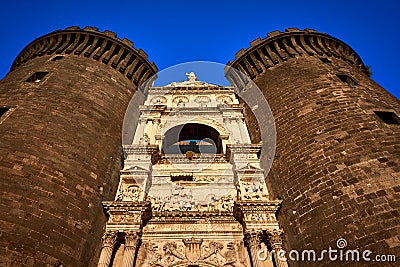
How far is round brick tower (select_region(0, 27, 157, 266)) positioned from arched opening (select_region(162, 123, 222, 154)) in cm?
237

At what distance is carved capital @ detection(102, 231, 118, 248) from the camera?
8388 mm

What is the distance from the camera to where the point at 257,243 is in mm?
8656

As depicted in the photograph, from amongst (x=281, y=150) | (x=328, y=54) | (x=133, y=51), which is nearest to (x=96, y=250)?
(x=281, y=150)

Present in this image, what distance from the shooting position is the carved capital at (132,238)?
8.42 m

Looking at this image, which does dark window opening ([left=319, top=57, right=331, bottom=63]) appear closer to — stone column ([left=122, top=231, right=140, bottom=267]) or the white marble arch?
the white marble arch

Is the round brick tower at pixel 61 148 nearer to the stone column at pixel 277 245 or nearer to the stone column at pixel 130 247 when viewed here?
the stone column at pixel 130 247

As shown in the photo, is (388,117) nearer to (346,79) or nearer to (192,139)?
(346,79)

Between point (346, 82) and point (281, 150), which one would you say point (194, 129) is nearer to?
point (281, 150)

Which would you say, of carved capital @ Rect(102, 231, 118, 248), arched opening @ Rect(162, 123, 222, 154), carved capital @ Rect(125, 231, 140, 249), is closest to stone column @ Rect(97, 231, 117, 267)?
carved capital @ Rect(102, 231, 118, 248)

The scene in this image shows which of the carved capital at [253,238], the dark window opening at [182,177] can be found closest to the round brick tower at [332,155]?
the carved capital at [253,238]

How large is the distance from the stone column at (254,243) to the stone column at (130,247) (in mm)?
2943

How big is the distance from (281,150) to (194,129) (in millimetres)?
4834

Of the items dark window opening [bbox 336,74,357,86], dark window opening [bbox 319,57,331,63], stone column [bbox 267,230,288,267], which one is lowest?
stone column [bbox 267,230,288,267]

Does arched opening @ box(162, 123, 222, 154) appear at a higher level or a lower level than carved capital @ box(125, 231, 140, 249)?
higher
